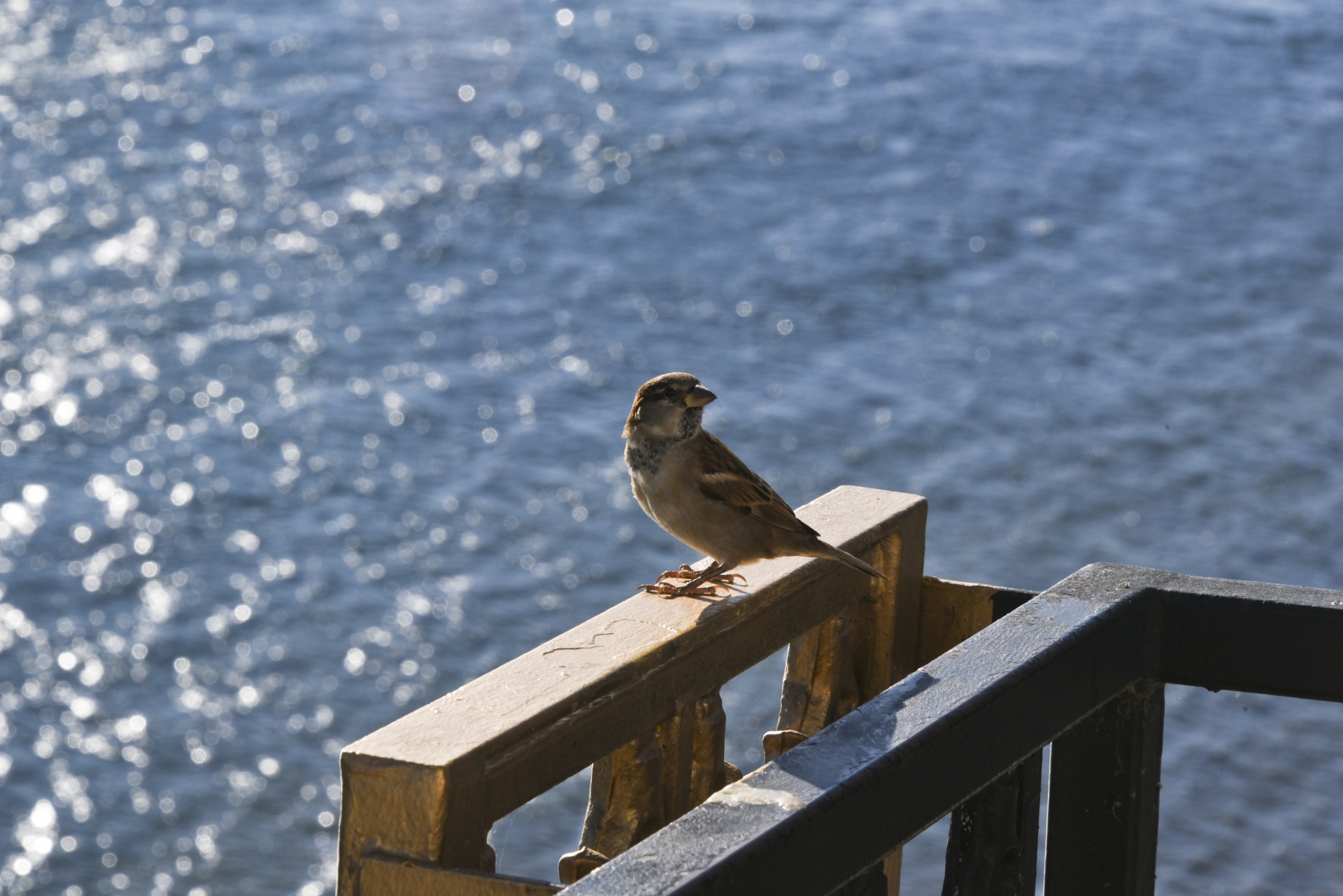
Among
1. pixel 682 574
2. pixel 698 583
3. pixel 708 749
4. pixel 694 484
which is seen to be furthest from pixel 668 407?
pixel 708 749

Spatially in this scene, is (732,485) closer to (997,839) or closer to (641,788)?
(641,788)

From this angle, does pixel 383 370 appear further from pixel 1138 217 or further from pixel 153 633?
pixel 1138 217

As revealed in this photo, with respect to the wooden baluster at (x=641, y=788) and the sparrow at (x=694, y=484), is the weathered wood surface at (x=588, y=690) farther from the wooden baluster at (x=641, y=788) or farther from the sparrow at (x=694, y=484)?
the sparrow at (x=694, y=484)

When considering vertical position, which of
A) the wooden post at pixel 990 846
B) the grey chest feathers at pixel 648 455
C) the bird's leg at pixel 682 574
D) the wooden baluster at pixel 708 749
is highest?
the wooden post at pixel 990 846

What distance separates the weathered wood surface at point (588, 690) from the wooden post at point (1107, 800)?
0.51 m

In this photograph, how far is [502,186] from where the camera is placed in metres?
13.2

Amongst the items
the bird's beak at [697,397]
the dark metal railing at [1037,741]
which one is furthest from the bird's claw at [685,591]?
the dark metal railing at [1037,741]

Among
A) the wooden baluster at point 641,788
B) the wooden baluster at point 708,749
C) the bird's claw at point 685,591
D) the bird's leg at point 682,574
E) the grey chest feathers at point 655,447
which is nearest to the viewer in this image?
the wooden baluster at point 641,788

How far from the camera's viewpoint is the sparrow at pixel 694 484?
3.08 meters

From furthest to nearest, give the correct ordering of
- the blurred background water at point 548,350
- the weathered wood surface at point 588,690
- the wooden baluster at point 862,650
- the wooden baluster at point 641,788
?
the blurred background water at point 548,350, the wooden baluster at point 862,650, the wooden baluster at point 641,788, the weathered wood surface at point 588,690

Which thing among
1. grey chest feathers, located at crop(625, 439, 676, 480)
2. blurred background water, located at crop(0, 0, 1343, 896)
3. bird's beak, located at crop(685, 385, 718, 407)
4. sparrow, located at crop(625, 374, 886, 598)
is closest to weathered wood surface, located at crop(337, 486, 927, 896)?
sparrow, located at crop(625, 374, 886, 598)

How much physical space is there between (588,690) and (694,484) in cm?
142

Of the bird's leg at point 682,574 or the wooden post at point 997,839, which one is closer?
the wooden post at point 997,839

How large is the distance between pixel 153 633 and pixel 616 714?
6842 millimetres
